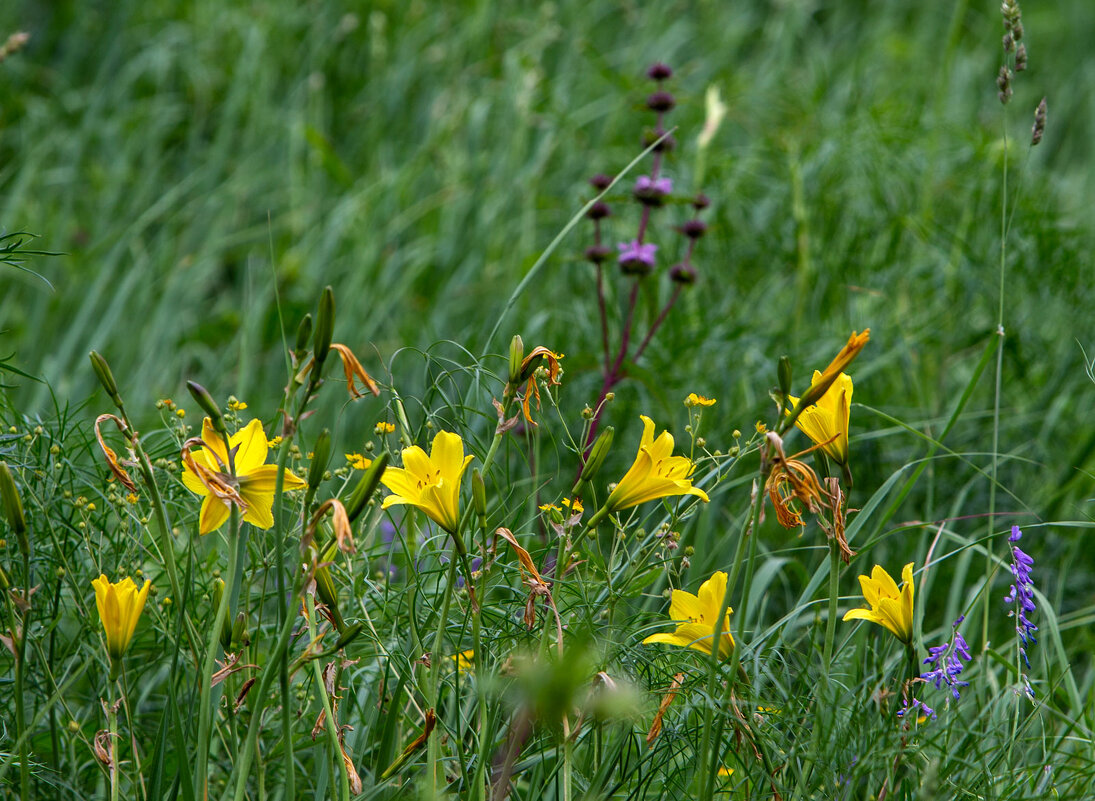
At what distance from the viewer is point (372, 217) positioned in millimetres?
3662

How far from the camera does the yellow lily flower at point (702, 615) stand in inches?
43.1

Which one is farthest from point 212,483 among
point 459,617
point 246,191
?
point 246,191

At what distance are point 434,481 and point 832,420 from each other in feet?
1.36

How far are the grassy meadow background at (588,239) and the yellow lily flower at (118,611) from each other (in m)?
0.24

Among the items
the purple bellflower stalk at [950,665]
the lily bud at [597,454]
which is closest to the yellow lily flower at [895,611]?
the purple bellflower stalk at [950,665]

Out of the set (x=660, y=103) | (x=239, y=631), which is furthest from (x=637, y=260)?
(x=239, y=631)

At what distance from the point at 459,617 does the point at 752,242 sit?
219cm

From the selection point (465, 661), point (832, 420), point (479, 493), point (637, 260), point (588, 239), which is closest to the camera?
point (479, 493)

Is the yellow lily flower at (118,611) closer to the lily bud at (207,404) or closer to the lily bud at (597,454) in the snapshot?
the lily bud at (207,404)

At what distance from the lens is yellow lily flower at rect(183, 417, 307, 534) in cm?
92

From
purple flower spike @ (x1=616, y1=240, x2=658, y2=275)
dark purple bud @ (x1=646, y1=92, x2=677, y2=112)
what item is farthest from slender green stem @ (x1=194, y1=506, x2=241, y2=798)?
dark purple bud @ (x1=646, y1=92, x2=677, y2=112)

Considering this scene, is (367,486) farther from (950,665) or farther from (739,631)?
(950,665)

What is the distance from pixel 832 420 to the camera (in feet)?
3.52

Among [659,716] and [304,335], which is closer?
[304,335]
